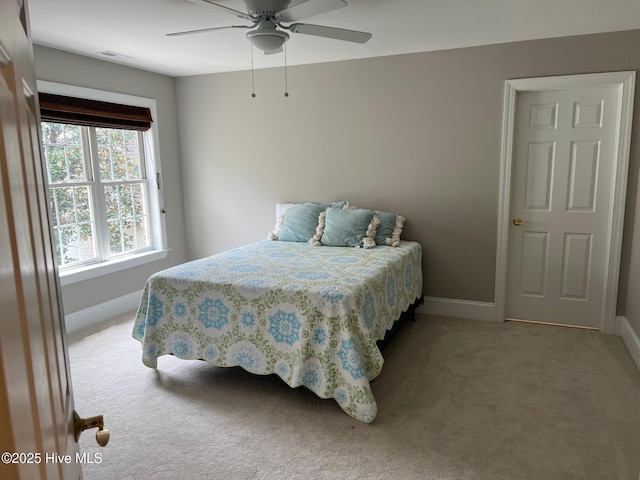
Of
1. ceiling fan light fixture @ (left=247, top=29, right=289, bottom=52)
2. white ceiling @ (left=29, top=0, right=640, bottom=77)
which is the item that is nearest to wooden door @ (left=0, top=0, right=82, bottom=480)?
ceiling fan light fixture @ (left=247, top=29, right=289, bottom=52)

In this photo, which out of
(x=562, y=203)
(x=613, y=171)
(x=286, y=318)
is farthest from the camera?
A: (x=562, y=203)

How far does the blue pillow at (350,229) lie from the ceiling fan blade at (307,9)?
1.87m

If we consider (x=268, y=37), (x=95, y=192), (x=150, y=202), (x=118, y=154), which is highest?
(x=268, y=37)

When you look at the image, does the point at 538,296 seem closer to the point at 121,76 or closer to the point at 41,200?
the point at 41,200

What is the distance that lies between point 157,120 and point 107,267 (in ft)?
5.49

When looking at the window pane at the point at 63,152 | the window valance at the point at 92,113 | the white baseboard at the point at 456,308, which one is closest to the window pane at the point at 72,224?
the window pane at the point at 63,152

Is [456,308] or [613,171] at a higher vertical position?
[613,171]

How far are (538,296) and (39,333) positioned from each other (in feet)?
13.6

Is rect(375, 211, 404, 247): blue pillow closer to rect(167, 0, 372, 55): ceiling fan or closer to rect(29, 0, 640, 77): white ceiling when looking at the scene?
rect(29, 0, 640, 77): white ceiling

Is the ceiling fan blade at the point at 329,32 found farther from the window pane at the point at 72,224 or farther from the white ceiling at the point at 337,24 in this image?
the window pane at the point at 72,224

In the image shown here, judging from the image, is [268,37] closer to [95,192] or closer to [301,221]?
[301,221]

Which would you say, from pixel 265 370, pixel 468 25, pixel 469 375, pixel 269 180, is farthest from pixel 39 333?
pixel 269 180

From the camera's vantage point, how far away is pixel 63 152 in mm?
3992

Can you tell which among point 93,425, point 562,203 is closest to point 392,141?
point 562,203
